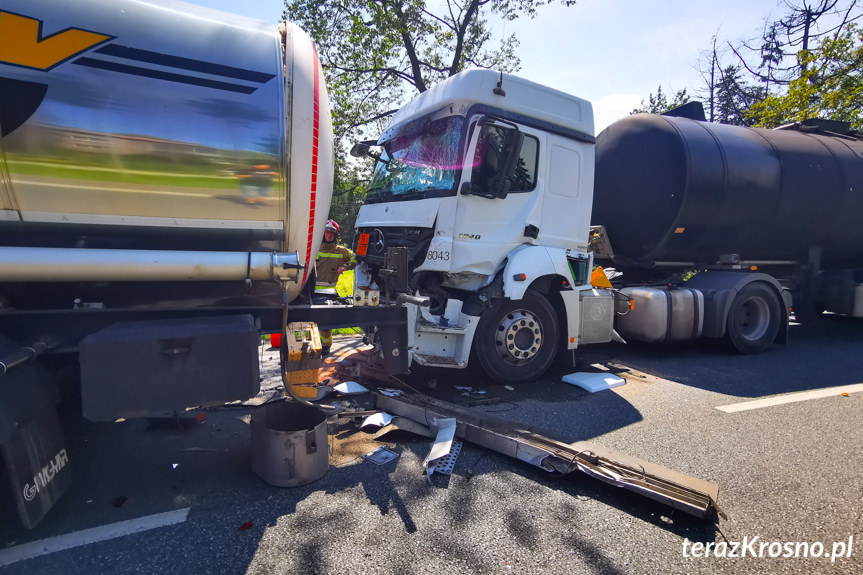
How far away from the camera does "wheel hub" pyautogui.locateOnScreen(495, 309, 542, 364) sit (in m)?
4.86

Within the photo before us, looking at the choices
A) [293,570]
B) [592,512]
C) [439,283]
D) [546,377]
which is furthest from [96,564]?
[546,377]

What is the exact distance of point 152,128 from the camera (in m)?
2.37

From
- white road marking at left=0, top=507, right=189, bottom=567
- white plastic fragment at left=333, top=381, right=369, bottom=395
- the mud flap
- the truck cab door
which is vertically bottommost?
white road marking at left=0, top=507, right=189, bottom=567

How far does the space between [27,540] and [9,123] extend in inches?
84.0

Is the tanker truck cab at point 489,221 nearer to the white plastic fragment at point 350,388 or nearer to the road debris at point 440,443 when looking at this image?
the white plastic fragment at point 350,388

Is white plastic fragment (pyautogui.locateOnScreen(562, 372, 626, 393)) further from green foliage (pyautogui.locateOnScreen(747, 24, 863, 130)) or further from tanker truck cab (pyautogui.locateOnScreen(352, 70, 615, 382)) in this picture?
green foliage (pyautogui.locateOnScreen(747, 24, 863, 130))

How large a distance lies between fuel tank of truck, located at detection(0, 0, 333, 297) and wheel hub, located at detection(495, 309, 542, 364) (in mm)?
2711

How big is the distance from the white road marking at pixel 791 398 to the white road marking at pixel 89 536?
472 centimetres

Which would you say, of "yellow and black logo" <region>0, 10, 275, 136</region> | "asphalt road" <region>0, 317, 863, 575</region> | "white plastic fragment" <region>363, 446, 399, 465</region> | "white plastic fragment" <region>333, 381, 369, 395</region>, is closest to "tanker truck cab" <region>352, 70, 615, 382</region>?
"white plastic fragment" <region>333, 381, 369, 395</region>

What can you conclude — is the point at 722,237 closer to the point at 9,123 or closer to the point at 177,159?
the point at 177,159

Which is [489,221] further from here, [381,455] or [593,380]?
[381,455]

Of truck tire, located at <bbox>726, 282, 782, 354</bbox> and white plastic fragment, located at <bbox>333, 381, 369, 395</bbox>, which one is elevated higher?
truck tire, located at <bbox>726, 282, 782, 354</bbox>

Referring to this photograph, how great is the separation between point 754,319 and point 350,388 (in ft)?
21.0

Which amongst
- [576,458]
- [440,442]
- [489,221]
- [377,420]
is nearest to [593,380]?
[489,221]
